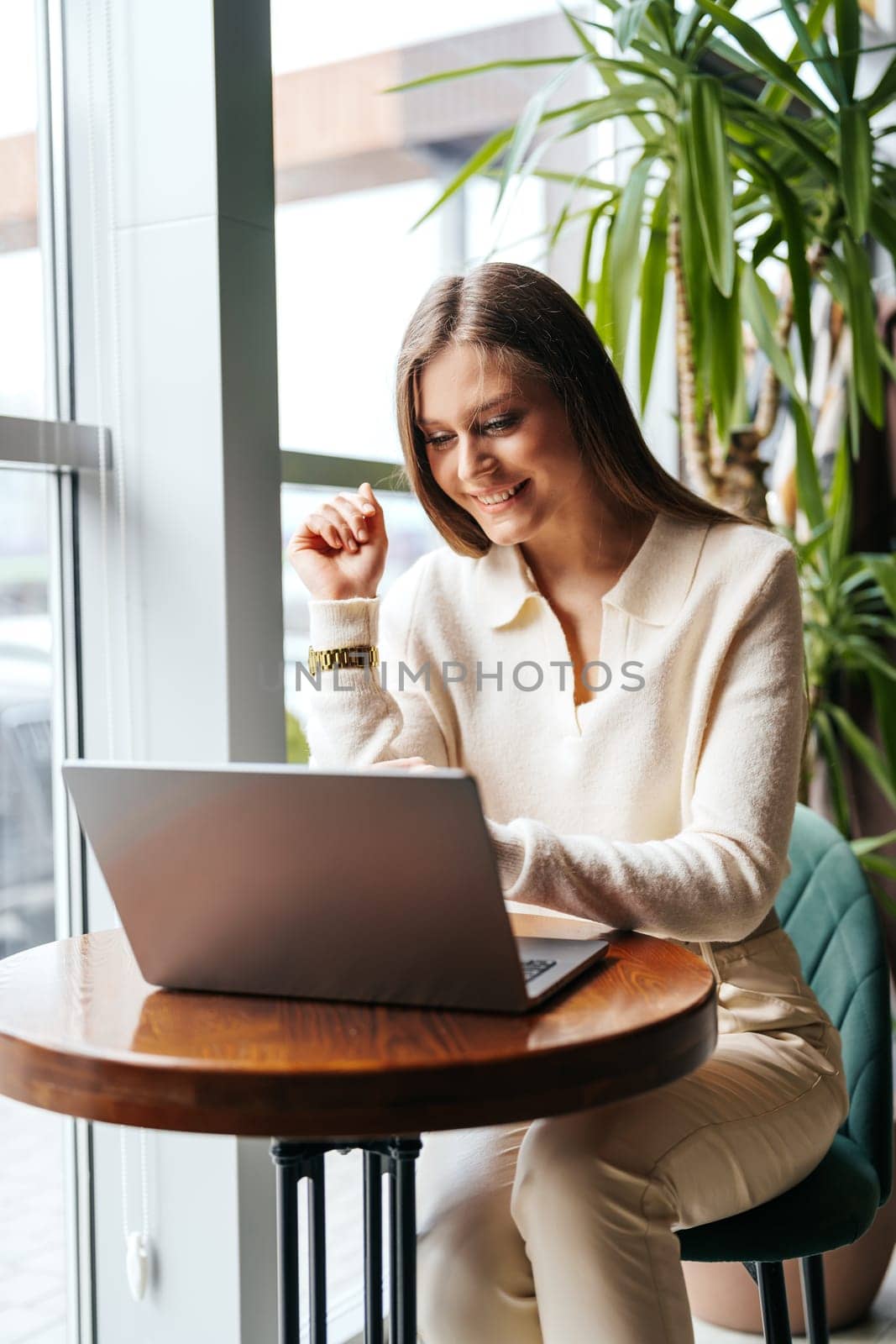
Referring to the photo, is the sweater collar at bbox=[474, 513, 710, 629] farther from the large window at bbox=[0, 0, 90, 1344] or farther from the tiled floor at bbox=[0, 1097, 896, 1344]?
the tiled floor at bbox=[0, 1097, 896, 1344]

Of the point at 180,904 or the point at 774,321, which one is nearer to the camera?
Result: the point at 180,904

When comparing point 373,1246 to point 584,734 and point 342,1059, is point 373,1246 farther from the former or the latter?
point 584,734

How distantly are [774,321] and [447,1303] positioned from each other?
1803 millimetres

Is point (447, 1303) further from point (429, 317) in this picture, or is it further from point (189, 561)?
point (429, 317)

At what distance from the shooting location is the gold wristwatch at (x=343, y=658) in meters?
1.44

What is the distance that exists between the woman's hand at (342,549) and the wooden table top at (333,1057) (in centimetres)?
59

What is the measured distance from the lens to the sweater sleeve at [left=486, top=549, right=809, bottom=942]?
3.90ft

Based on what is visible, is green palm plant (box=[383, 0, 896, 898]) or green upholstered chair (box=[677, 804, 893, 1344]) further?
green palm plant (box=[383, 0, 896, 898])

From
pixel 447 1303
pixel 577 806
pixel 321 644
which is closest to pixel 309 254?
pixel 321 644

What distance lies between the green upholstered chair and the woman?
0.04 m

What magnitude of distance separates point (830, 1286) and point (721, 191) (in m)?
1.63

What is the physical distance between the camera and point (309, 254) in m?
2.09

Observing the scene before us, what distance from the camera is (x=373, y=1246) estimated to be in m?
1.19

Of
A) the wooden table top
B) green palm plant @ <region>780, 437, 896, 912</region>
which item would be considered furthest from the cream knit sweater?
green palm plant @ <region>780, 437, 896, 912</region>
